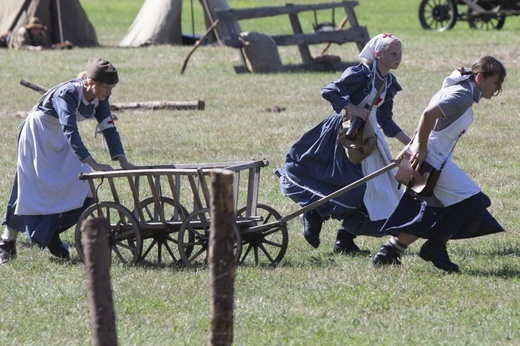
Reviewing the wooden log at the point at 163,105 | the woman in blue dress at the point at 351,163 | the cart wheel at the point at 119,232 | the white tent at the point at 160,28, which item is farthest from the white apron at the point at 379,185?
the white tent at the point at 160,28

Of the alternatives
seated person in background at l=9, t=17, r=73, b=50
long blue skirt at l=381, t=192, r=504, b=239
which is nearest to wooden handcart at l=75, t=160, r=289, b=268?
long blue skirt at l=381, t=192, r=504, b=239

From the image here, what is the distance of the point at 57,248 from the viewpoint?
7242 millimetres

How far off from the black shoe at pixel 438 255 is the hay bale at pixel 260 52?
11835 millimetres

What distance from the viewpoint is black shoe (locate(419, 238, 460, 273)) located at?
21.7ft

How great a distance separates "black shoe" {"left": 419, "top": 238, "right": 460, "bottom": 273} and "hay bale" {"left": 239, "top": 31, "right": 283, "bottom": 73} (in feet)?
38.8

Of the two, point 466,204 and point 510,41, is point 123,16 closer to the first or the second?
point 510,41

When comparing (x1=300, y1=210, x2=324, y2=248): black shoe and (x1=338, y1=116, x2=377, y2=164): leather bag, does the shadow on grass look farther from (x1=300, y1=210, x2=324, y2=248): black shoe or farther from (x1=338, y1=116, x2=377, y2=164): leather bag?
(x1=300, y1=210, x2=324, y2=248): black shoe

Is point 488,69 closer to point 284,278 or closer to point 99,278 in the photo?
point 284,278

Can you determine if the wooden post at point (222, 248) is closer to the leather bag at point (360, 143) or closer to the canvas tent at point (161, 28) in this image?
the leather bag at point (360, 143)

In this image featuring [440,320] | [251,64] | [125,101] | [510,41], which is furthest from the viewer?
[510,41]

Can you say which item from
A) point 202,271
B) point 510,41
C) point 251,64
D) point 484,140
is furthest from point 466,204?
point 510,41

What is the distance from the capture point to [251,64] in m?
18.4

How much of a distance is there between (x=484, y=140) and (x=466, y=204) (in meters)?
5.54

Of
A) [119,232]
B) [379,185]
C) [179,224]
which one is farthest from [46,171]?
[379,185]
